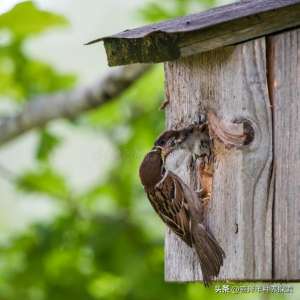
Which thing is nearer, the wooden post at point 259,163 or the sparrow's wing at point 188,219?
the wooden post at point 259,163

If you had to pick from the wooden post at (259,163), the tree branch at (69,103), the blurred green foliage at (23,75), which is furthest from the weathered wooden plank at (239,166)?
the blurred green foliage at (23,75)

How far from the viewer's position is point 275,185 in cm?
372

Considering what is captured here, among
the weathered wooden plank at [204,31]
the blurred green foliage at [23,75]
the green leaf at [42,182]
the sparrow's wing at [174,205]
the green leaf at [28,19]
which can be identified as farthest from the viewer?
the green leaf at [42,182]

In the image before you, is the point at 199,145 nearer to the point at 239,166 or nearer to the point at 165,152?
the point at 165,152

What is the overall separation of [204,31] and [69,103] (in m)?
2.50

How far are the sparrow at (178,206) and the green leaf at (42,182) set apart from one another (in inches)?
114

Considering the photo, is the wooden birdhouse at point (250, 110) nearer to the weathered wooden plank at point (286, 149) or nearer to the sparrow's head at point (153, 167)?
the weathered wooden plank at point (286, 149)

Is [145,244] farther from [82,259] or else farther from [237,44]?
[237,44]

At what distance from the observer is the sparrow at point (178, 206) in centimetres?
383

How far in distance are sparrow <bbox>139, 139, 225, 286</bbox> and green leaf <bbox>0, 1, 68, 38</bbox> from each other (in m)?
1.00

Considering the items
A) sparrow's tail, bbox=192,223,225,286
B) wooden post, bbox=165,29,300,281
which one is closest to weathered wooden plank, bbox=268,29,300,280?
wooden post, bbox=165,29,300,281

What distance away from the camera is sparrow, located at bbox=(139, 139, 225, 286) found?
383cm

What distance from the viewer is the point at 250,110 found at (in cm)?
381

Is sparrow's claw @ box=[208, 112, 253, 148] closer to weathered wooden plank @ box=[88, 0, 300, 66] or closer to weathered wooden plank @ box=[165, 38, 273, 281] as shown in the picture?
weathered wooden plank @ box=[165, 38, 273, 281]
